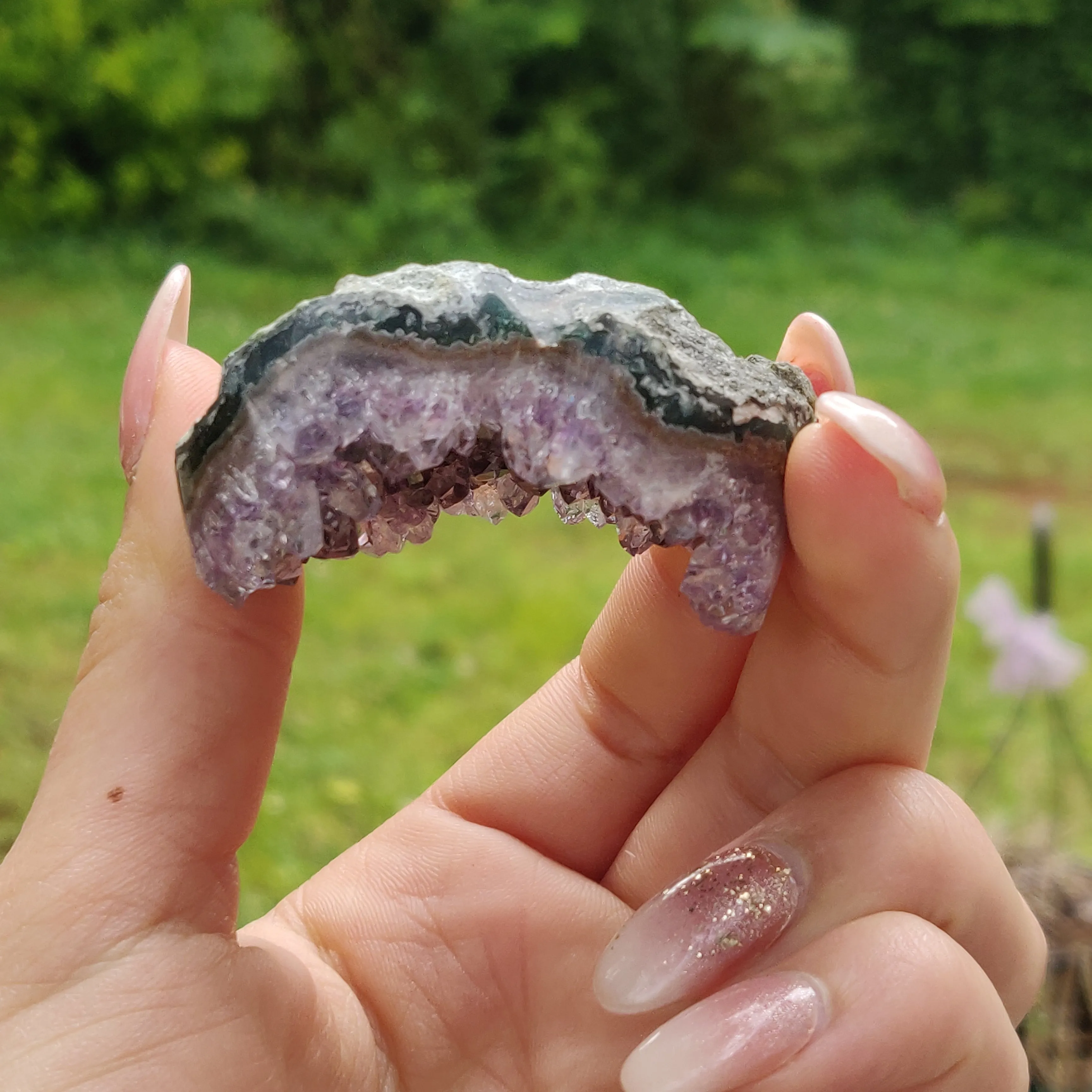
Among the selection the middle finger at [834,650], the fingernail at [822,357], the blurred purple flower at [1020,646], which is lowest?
the blurred purple flower at [1020,646]

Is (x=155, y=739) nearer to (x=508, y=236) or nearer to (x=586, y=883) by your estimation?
(x=586, y=883)

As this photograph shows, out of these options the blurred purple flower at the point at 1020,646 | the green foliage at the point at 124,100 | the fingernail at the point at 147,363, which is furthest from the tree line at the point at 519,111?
the fingernail at the point at 147,363

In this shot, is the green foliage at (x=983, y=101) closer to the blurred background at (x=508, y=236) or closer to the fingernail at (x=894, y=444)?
the blurred background at (x=508, y=236)

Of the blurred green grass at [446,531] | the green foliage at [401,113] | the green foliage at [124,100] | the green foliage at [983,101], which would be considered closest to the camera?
the blurred green grass at [446,531]

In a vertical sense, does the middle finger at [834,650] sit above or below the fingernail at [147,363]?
below

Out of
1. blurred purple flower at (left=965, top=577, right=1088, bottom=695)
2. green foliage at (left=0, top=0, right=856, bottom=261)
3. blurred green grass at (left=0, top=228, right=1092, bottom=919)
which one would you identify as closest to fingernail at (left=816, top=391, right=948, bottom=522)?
blurred purple flower at (left=965, top=577, right=1088, bottom=695)

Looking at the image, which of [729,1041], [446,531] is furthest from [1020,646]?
[446,531]

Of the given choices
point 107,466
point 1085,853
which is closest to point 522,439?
point 1085,853

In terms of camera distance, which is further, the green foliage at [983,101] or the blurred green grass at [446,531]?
the green foliage at [983,101]
